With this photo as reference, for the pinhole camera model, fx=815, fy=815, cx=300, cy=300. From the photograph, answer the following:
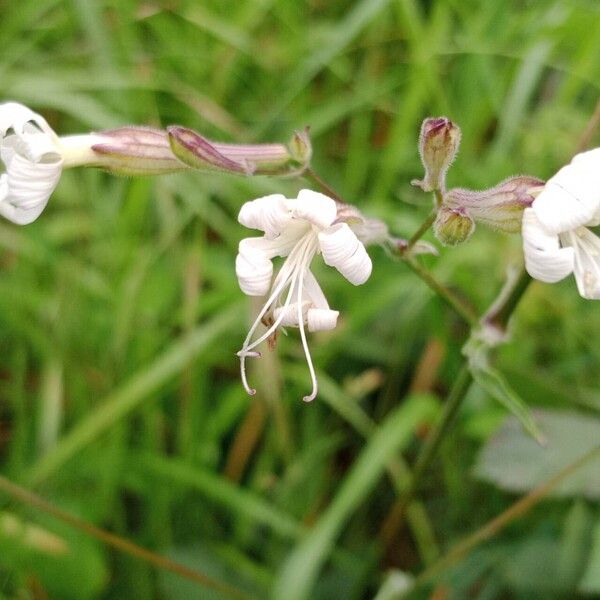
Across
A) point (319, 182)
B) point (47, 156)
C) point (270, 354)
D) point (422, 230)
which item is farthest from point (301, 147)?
point (270, 354)

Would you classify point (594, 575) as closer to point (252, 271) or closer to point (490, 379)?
point (490, 379)

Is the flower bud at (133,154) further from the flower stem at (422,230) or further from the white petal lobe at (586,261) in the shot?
the white petal lobe at (586,261)

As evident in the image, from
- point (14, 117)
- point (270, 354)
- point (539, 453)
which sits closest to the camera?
point (14, 117)

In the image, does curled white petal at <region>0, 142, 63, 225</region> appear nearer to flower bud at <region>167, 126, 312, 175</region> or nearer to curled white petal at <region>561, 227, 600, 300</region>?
flower bud at <region>167, 126, 312, 175</region>

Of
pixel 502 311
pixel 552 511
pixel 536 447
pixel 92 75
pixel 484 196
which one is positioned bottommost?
pixel 552 511

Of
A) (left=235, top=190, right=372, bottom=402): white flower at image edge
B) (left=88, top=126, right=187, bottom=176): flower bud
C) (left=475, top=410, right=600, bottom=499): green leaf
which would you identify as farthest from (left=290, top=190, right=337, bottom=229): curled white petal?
(left=475, top=410, right=600, bottom=499): green leaf

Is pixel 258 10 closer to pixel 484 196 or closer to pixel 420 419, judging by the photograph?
pixel 420 419

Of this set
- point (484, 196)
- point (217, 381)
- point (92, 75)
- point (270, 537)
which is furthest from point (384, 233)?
point (92, 75)
